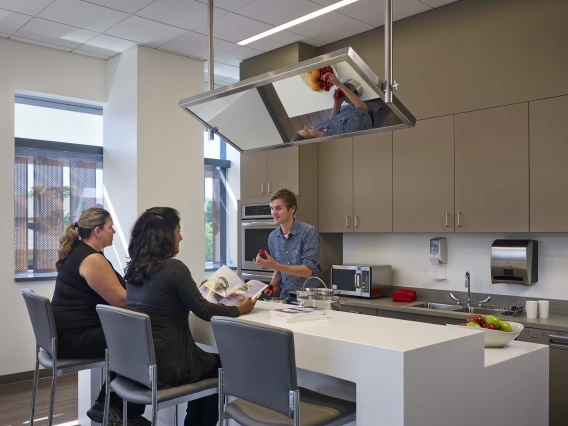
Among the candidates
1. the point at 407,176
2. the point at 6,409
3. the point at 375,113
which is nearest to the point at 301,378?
the point at 375,113

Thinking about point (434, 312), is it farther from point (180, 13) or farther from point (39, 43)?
point (39, 43)

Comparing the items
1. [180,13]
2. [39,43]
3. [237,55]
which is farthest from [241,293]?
[39,43]

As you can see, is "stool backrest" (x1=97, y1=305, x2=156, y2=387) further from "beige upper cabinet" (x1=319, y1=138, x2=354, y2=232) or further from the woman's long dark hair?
"beige upper cabinet" (x1=319, y1=138, x2=354, y2=232)

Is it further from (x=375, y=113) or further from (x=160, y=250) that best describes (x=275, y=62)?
(x=160, y=250)

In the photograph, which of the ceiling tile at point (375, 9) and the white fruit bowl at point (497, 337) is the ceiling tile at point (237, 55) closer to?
the ceiling tile at point (375, 9)

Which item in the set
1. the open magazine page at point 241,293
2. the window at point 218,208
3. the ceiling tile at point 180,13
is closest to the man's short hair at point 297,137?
the open magazine page at point 241,293

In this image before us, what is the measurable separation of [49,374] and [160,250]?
3196mm

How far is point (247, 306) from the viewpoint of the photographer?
266 cm

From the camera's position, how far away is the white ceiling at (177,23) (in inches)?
159

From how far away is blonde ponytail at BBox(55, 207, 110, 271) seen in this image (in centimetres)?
304

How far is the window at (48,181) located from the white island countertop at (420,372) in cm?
337

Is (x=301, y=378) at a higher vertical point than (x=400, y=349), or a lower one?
lower

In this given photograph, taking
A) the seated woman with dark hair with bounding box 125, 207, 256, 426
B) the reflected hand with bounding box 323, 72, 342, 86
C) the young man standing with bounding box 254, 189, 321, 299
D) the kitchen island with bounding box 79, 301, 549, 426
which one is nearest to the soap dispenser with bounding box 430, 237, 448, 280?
the young man standing with bounding box 254, 189, 321, 299

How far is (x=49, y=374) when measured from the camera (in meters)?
4.96
